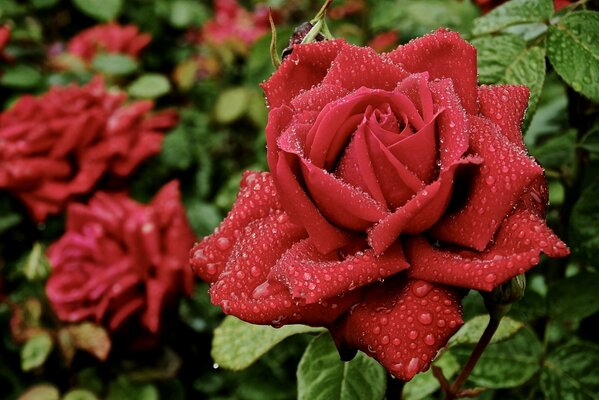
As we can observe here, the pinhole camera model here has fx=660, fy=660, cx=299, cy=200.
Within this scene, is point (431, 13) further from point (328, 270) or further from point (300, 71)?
point (328, 270)

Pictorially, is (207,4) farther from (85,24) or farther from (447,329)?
(447,329)

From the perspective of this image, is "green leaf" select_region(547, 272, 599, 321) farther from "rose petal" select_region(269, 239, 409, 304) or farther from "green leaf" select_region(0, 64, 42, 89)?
"green leaf" select_region(0, 64, 42, 89)

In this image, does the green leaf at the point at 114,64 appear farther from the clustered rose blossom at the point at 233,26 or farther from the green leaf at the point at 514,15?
the green leaf at the point at 514,15

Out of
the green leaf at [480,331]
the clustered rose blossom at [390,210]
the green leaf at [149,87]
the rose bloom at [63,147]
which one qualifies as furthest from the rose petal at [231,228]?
the green leaf at [149,87]

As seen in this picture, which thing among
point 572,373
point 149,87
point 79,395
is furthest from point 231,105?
point 572,373

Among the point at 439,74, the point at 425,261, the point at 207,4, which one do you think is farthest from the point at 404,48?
the point at 207,4


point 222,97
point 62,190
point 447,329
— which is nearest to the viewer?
point 447,329
